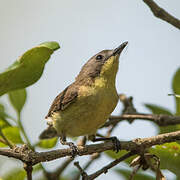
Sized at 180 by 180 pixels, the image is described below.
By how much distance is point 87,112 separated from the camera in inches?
155

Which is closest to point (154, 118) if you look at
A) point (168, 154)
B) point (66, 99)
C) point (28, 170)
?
point (168, 154)

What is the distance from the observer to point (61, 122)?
13.7 feet

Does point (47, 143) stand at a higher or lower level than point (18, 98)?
lower

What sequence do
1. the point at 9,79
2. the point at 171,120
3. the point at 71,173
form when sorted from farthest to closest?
the point at 71,173, the point at 171,120, the point at 9,79

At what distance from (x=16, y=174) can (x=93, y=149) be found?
776mm

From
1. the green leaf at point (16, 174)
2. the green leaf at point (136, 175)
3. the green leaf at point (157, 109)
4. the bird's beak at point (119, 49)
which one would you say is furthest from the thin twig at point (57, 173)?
the bird's beak at point (119, 49)

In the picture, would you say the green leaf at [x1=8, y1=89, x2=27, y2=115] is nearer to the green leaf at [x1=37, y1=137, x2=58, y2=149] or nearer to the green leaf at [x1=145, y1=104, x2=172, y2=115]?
the green leaf at [x1=37, y1=137, x2=58, y2=149]

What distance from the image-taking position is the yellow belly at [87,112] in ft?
12.9

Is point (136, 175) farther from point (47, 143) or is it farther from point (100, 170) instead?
point (47, 143)

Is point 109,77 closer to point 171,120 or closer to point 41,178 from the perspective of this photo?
point 171,120

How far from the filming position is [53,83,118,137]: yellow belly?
394 cm

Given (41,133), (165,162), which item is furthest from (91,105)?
(165,162)

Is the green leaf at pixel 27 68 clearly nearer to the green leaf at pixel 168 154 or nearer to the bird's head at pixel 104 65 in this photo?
the green leaf at pixel 168 154

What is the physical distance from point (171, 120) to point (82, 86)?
132 cm
